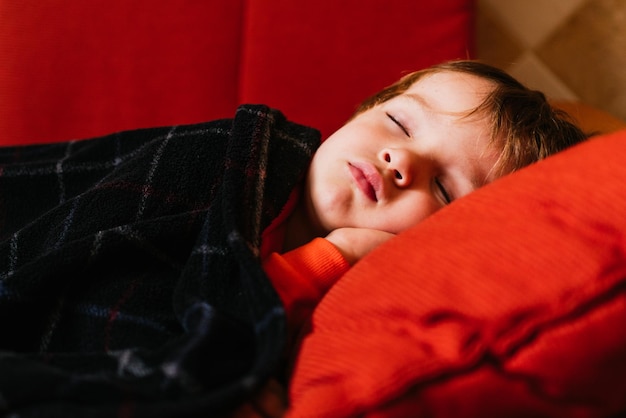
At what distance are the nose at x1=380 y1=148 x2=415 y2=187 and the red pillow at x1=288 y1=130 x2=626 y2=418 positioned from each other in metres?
0.21

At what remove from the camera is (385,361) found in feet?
1.49

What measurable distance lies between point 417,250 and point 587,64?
43.3 inches

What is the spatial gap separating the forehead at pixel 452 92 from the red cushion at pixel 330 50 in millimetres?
288

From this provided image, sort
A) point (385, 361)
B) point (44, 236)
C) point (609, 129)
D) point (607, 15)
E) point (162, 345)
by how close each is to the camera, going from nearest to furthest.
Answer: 1. point (385, 361)
2. point (162, 345)
3. point (44, 236)
4. point (609, 129)
5. point (607, 15)

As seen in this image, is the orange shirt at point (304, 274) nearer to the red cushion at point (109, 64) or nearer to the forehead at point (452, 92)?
the forehead at point (452, 92)

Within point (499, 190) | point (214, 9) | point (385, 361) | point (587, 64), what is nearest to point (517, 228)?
point (499, 190)

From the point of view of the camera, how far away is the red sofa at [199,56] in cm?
105

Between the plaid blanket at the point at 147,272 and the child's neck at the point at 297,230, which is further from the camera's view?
the child's neck at the point at 297,230

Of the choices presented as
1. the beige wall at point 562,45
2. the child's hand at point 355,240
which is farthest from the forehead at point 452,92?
the beige wall at point 562,45

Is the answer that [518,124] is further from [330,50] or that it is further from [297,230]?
[330,50]

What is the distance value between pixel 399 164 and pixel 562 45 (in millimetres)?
908

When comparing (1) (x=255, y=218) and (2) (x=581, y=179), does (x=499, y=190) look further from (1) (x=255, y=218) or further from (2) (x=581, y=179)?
(1) (x=255, y=218)

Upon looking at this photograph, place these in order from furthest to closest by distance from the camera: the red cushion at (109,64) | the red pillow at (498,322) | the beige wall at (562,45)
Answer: the beige wall at (562,45), the red cushion at (109,64), the red pillow at (498,322)

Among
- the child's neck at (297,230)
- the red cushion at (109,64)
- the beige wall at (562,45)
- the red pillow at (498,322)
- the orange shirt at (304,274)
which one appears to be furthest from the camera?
the beige wall at (562,45)
